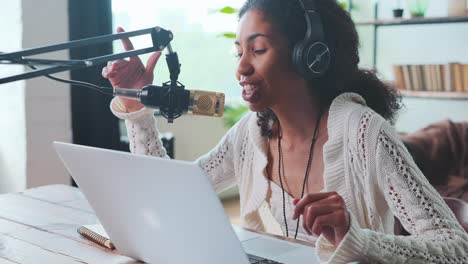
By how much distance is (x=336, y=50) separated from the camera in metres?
1.48

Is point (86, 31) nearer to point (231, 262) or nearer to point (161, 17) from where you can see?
point (161, 17)

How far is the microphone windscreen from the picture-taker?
102 cm

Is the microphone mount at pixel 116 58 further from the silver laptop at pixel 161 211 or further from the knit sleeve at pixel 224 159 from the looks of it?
the knit sleeve at pixel 224 159

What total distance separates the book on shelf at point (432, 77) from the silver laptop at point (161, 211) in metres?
3.13

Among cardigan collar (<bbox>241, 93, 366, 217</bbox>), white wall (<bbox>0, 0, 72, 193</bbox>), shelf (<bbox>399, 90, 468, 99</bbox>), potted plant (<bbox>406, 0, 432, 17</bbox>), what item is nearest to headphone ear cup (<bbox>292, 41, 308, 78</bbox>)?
cardigan collar (<bbox>241, 93, 366, 217</bbox>)

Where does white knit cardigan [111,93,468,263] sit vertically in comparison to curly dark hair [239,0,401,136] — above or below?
below

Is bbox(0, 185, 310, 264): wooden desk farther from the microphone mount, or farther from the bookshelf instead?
the bookshelf

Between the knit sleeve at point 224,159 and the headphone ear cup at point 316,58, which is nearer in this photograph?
the headphone ear cup at point 316,58

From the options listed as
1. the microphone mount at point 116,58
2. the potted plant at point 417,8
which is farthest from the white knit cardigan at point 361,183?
the potted plant at point 417,8

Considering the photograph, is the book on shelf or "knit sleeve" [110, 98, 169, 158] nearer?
"knit sleeve" [110, 98, 169, 158]

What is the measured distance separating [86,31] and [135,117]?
1286 millimetres

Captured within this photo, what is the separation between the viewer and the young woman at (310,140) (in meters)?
1.17

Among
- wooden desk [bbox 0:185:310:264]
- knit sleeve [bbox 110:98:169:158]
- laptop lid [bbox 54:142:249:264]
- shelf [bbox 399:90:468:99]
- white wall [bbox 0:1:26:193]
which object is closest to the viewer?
laptop lid [bbox 54:142:249:264]

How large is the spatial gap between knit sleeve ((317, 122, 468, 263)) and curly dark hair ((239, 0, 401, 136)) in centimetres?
24
